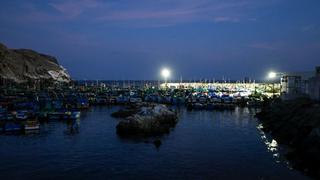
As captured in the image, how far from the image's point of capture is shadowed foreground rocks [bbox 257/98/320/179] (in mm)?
33219

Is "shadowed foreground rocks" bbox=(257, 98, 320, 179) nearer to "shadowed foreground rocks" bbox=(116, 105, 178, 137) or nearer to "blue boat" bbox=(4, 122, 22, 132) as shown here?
"shadowed foreground rocks" bbox=(116, 105, 178, 137)

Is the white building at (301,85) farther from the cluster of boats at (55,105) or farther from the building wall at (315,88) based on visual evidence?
the cluster of boats at (55,105)

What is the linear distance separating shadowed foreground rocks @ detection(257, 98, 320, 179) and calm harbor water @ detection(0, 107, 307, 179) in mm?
1427

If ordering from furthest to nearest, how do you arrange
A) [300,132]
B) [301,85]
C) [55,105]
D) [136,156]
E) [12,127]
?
[55,105] → [301,85] → [12,127] → [300,132] → [136,156]

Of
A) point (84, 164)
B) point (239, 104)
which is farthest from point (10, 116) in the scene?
point (239, 104)

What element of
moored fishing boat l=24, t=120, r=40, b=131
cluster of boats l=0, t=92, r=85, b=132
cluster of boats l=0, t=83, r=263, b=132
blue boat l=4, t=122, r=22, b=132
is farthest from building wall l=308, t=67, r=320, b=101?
blue boat l=4, t=122, r=22, b=132

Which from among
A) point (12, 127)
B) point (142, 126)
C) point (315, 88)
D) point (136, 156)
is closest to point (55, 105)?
point (12, 127)

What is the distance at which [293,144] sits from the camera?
144 feet

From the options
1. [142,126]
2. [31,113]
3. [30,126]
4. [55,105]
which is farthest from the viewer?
[55,105]

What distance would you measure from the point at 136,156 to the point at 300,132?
18.6 meters

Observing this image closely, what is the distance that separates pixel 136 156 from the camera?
135 feet

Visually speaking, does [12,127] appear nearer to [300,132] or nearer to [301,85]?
[300,132]

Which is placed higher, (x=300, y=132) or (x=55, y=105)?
(x=55, y=105)

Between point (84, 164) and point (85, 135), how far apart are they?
17.0 m
